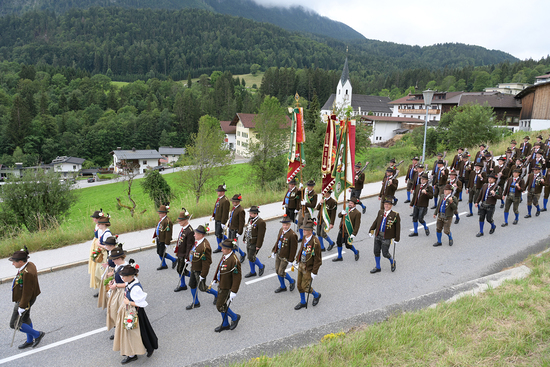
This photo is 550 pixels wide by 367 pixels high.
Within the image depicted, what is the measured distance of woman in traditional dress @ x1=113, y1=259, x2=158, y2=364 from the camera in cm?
584

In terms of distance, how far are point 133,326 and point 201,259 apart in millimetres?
1938

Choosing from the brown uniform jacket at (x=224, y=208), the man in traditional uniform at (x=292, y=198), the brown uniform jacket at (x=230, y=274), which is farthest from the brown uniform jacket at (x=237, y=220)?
the brown uniform jacket at (x=230, y=274)

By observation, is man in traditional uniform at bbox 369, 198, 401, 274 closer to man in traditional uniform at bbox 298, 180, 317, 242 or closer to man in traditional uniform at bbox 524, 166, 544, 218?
man in traditional uniform at bbox 298, 180, 317, 242

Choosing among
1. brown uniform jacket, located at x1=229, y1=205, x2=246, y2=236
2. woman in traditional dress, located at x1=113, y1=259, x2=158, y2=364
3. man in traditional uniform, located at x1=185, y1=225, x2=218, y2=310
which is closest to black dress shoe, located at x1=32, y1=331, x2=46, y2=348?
woman in traditional dress, located at x1=113, y1=259, x2=158, y2=364

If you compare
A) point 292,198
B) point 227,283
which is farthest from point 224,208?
point 227,283

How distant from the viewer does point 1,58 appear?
168 metres

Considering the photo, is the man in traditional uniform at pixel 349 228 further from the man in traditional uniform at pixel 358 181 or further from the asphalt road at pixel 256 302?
the man in traditional uniform at pixel 358 181

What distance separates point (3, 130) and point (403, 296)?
350ft

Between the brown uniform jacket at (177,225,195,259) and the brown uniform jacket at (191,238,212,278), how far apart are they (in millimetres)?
806

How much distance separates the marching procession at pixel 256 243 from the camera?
20.8ft

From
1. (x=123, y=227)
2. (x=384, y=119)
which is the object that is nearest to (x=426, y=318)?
(x=123, y=227)

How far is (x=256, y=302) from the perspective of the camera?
798 cm

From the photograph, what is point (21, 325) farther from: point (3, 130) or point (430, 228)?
point (3, 130)

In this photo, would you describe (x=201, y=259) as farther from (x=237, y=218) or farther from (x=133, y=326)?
(x=237, y=218)
